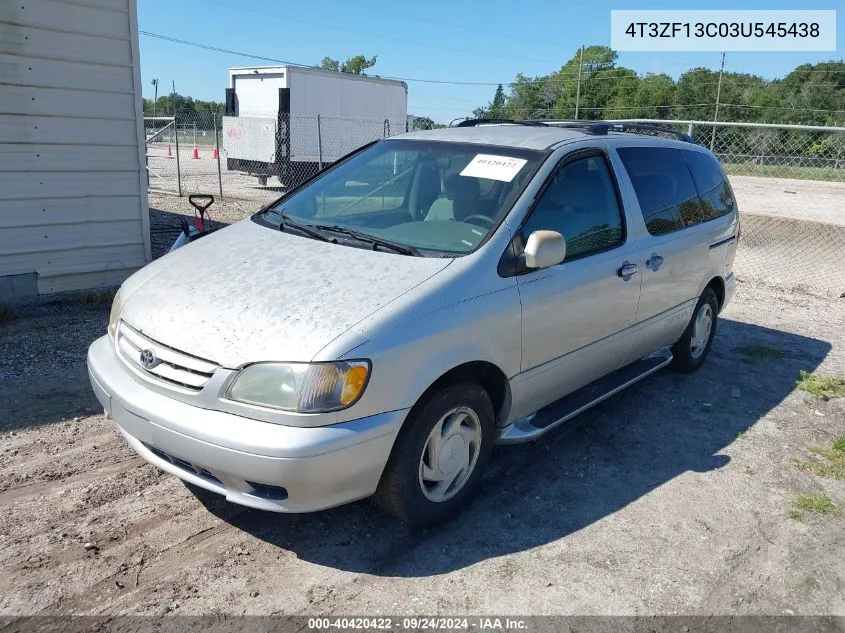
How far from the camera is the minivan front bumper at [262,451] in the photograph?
2713 mm

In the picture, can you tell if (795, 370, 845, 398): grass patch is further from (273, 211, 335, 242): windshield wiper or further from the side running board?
A: (273, 211, 335, 242): windshield wiper

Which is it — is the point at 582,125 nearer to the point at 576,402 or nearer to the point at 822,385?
the point at 576,402

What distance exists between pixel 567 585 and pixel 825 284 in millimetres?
7828

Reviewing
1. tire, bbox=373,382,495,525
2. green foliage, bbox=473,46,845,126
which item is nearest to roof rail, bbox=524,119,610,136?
tire, bbox=373,382,495,525

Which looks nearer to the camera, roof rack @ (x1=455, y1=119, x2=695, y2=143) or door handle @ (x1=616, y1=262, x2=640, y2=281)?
door handle @ (x1=616, y1=262, x2=640, y2=281)

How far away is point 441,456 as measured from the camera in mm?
3299

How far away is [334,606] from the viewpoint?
284 cm

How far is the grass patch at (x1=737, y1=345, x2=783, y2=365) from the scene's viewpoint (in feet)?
20.6

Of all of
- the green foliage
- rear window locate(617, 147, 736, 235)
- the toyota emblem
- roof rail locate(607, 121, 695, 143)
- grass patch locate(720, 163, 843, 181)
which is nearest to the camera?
the toyota emblem

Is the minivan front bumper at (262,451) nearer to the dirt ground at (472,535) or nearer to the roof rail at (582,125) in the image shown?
the dirt ground at (472,535)

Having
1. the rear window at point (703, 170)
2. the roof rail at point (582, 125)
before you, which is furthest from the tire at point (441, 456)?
the rear window at point (703, 170)

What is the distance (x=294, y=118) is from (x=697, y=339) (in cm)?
1524

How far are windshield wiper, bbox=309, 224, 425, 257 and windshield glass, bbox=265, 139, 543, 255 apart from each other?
0.04 m

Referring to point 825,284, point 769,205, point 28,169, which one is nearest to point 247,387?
point 28,169
